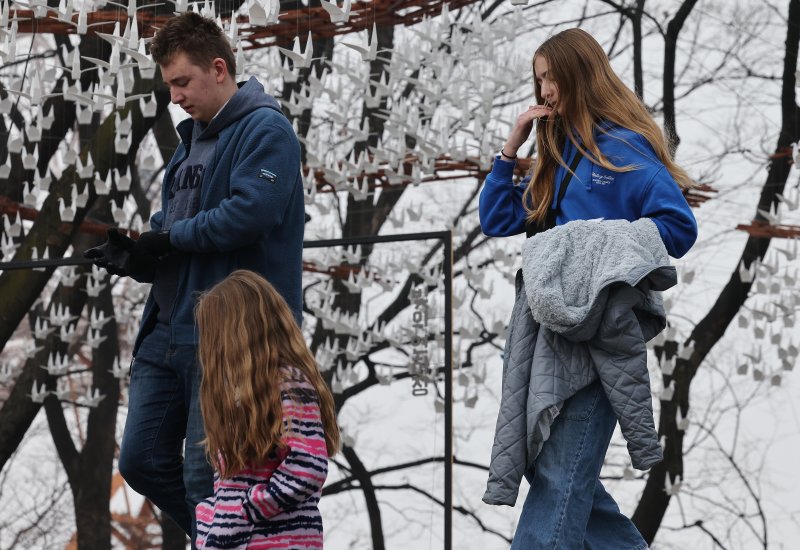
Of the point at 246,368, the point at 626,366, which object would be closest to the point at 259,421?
the point at 246,368

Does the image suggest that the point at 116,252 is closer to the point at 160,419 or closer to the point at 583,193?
the point at 160,419

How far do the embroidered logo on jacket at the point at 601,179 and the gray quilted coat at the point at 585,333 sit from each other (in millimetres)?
127

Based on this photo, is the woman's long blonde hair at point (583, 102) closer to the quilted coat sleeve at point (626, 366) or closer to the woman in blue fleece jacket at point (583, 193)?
the woman in blue fleece jacket at point (583, 193)

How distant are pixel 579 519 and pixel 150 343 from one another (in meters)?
1.14

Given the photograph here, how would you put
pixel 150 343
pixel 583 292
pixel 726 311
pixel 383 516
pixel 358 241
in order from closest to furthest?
pixel 583 292 → pixel 150 343 → pixel 358 241 → pixel 726 311 → pixel 383 516

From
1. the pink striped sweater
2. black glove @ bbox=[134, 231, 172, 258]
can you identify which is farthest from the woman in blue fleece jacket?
black glove @ bbox=[134, 231, 172, 258]

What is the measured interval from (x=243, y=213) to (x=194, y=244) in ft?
Answer: 0.50

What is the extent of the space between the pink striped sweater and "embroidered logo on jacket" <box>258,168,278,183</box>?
50 centimetres

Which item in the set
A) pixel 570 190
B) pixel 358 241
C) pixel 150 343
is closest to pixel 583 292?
pixel 570 190

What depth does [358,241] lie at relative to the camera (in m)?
5.30

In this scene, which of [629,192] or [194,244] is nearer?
[629,192]

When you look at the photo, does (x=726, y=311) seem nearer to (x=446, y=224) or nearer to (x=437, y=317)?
(x=446, y=224)

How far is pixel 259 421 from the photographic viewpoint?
117 inches

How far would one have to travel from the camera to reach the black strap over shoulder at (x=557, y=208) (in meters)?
3.24
